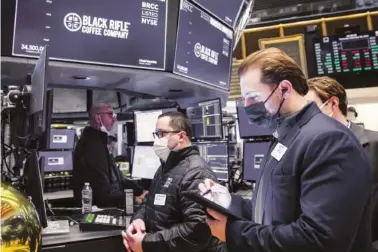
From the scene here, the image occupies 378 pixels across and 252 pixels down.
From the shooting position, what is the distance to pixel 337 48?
422 centimetres

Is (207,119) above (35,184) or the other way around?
above

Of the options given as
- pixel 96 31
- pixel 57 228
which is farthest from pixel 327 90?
pixel 57 228

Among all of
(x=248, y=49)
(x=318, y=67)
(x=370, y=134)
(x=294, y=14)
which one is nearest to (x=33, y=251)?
(x=370, y=134)

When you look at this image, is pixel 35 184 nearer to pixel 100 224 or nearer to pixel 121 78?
pixel 100 224

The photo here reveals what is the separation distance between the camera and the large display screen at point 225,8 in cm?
317

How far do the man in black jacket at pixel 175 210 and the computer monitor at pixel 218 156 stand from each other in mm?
955

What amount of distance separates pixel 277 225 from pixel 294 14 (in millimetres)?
4947

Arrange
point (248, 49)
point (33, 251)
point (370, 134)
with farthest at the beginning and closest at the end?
point (248, 49)
point (370, 134)
point (33, 251)

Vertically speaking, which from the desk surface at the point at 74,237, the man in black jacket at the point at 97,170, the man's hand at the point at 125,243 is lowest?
the man's hand at the point at 125,243

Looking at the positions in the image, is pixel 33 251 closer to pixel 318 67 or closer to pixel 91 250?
pixel 91 250

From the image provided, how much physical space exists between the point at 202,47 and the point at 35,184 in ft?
6.75

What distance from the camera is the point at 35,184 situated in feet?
5.05

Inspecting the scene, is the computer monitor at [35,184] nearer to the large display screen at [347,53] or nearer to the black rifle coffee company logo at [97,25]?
the black rifle coffee company logo at [97,25]

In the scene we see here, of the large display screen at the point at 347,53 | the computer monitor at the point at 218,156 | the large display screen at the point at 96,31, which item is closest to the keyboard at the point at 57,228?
the large display screen at the point at 96,31
